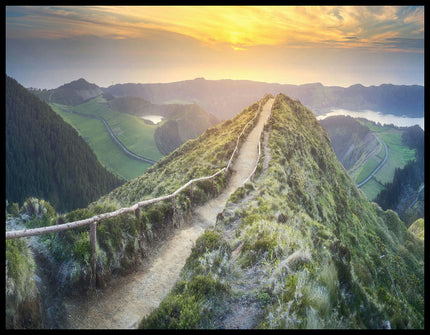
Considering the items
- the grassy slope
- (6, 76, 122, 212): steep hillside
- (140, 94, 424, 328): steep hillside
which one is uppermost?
(140, 94, 424, 328): steep hillside

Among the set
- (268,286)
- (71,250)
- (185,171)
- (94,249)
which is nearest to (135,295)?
(94,249)

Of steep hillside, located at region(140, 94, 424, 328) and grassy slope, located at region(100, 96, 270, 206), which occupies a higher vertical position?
steep hillside, located at region(140, 94, 424, 328)

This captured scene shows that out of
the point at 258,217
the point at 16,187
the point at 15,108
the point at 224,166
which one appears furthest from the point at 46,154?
the point at 258,217

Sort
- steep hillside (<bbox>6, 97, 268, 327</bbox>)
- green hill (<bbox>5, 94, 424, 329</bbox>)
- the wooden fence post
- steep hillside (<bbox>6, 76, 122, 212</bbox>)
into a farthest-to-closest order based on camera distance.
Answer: steep hillside (<bbox>6, 76, 122, 212</bbox>), the wooden fence post, green hill (<bbox>5, 94, 424, 329</bbox>), steep hillside (<bbox>6, 97, 268, 327</bbox>)

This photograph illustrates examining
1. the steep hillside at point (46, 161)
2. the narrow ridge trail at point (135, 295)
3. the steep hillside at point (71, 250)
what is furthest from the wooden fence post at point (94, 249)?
the steep hillside at point (46, 161)

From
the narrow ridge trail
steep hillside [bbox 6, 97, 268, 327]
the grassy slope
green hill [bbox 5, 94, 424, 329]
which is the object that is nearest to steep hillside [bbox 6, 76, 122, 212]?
the grassy slope

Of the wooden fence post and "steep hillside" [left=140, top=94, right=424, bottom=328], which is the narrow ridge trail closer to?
the wooden fence post

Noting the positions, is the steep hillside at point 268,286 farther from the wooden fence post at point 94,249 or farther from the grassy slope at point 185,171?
the grassy slope at point 185,171

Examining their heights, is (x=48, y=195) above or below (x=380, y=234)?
below

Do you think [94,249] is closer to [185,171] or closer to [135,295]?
[135,295]

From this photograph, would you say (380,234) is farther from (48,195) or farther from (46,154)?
(46,154)
